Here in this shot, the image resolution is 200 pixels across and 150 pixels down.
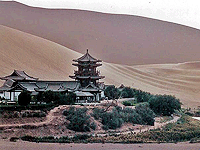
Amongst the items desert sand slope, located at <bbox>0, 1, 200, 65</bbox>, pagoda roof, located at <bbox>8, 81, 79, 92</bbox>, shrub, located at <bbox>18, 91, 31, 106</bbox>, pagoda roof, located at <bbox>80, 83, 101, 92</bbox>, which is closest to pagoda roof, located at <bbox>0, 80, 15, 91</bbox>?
pagoda roof, located at <bbox>8, 81, 79, 92</bbox>

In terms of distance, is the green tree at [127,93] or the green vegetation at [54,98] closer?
the green vegetation at [54,98]

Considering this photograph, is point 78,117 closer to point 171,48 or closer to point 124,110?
point 124,110

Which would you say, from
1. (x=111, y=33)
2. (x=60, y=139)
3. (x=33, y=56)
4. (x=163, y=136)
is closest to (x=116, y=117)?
(x=163, y=136)

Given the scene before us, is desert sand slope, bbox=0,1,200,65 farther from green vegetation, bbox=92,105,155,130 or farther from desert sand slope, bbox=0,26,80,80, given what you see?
green vegetation, bbox=92,105,155,130

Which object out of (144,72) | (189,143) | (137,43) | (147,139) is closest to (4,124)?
(147,139)

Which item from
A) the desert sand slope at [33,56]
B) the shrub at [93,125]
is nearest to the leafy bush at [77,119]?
the shrub at [93,125]

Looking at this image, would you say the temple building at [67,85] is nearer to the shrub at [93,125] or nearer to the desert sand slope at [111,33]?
the shrub at [93,125]
